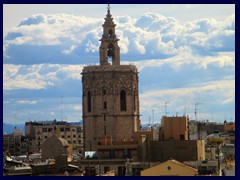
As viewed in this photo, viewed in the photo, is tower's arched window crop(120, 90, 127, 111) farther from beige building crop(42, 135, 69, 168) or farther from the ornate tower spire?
beige building crop(42, 135, 69, 168)

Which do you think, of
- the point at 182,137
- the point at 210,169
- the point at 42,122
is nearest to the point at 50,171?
the point at 210,169

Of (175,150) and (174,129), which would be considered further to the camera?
(174,129)

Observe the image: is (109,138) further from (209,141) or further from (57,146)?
(209,141)

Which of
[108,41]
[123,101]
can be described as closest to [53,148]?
[123,101]

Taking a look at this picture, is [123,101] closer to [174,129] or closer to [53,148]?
[53,148]

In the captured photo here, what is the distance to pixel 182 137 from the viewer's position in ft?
213

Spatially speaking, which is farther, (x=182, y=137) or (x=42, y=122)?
(x=42, y=122)

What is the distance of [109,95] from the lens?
74688 mm

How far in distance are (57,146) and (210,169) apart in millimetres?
21368

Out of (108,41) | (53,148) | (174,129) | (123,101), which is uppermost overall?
(108,41)

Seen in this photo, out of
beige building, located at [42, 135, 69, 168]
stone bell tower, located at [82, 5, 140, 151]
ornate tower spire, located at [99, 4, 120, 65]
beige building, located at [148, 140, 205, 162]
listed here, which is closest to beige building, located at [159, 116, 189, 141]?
beige building, located at [148, 140, 205, 162]

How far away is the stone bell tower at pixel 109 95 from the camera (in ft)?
245

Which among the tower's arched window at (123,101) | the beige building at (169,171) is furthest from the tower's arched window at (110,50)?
the beige building at (169,171)

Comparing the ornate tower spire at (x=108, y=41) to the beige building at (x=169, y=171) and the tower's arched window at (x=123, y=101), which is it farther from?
the beige building at (x=169, y=171)
